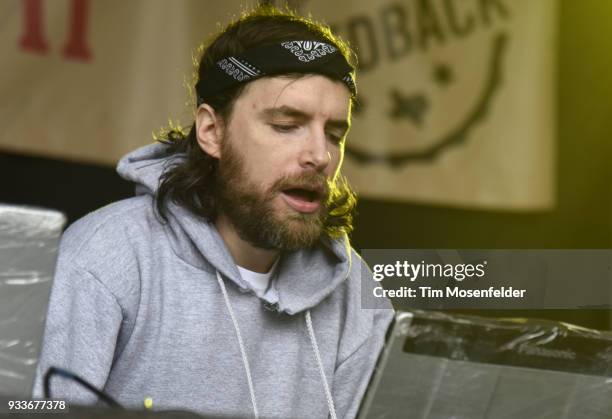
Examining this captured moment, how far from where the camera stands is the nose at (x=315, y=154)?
1603 millimetres

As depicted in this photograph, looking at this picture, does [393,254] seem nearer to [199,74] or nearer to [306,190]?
[306,190]

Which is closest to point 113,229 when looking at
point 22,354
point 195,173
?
point 195,173

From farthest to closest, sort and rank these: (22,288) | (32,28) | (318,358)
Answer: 1. (32,28)
2. (318,358)
3. (22,288)

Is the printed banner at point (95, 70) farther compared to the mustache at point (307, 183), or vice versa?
the printed banner at point (95, 70)

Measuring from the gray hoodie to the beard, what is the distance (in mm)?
54

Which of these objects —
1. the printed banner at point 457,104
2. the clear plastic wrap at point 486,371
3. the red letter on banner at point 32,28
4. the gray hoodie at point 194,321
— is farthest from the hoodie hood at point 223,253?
the printed banner at point 457,104

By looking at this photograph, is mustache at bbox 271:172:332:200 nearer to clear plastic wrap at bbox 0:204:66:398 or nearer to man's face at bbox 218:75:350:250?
man's face at bbox 218:75:350:250

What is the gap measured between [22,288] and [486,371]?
44 cm

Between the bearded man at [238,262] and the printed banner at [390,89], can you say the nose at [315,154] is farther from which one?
the printed banner at [390,89]

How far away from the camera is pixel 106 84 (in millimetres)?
2652

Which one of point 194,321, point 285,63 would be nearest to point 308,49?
point 285,63

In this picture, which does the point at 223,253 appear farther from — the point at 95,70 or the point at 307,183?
the point at 95,70

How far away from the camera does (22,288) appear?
0.97 meters

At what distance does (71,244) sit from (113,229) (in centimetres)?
7
